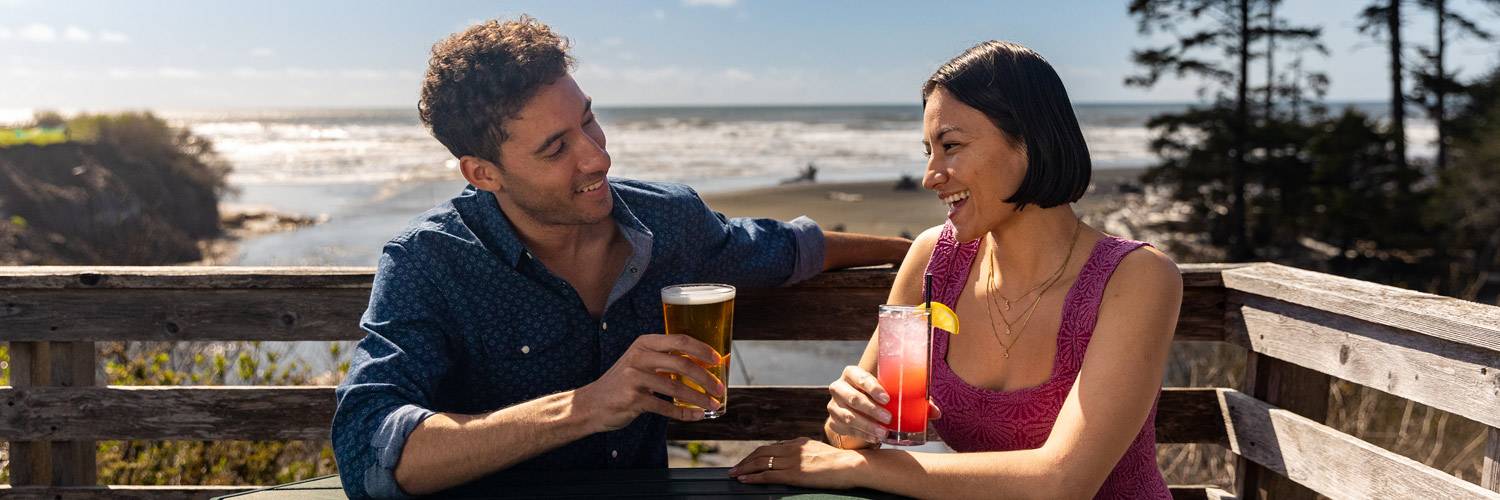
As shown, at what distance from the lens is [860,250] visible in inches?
115

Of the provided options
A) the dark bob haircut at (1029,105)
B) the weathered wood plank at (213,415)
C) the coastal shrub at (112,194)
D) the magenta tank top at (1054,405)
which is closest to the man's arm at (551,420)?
the magenta tank top at (1054,405)

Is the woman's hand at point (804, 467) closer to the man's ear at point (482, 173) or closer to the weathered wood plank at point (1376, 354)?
the man's ear at point (482, 173)

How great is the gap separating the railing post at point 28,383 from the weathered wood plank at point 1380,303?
3.21 meters

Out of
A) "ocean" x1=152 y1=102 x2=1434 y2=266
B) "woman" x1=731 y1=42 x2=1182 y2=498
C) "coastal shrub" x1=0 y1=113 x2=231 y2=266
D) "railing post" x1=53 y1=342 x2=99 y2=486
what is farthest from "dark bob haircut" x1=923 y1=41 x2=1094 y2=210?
"coastal shrub" x1=0 y1=113 x2=231 y2=266

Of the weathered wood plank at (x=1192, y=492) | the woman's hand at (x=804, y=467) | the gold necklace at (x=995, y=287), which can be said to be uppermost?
the gold necklace at (x=995, y=287)

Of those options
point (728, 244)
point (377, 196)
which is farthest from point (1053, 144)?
point (377, 196)

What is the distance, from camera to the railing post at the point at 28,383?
2922 mm

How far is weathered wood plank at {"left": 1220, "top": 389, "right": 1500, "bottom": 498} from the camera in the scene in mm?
2176

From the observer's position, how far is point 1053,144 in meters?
2.13

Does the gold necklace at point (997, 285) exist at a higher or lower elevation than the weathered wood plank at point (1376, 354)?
higher

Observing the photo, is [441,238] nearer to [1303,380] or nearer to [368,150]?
[1303,380]

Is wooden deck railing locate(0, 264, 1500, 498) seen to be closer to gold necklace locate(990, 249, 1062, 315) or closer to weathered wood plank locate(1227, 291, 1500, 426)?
weathered wood plank locate(1227, 291, 1500, 426)

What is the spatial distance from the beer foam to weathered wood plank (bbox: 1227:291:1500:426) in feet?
4.65

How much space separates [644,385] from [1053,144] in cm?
94
